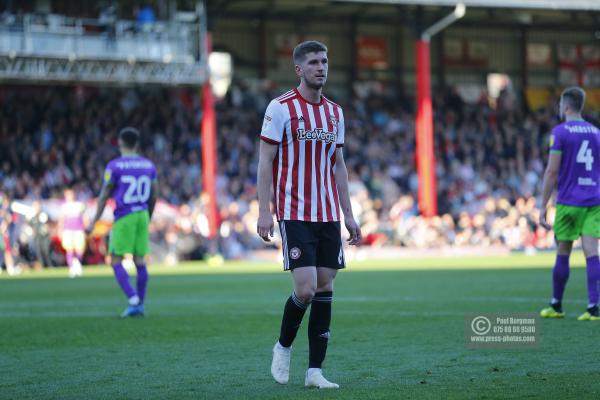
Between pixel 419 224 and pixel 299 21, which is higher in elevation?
pixel 299 21

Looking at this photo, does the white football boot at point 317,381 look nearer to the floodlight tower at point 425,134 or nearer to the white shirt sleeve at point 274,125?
the white shirt sleeve at point 274,125

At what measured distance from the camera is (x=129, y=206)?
43.2 feet

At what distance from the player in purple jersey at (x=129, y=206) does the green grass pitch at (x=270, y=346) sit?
0.53 metres

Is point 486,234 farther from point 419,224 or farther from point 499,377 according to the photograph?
point 499,377

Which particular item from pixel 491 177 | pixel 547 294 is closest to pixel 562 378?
pixel 547 294

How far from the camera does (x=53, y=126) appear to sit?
33.3m

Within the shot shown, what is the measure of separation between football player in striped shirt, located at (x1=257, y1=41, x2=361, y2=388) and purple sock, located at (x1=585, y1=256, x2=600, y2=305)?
4237 millimetres

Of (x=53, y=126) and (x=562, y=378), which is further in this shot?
(x=53, y=126)

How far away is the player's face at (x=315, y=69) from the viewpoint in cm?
723

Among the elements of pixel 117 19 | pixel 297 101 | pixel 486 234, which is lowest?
pixel 486 234

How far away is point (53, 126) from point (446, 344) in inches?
1016

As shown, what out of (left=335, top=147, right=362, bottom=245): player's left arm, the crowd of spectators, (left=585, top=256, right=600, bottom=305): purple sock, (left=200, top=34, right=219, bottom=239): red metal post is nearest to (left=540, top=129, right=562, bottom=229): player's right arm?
(left=585, top=256, right=600, bottom=305): purple sock

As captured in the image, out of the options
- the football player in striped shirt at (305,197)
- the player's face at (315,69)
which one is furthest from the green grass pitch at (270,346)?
the player's face at (315,69)

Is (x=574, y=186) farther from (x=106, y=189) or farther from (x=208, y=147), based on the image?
(x=208, y=147)
